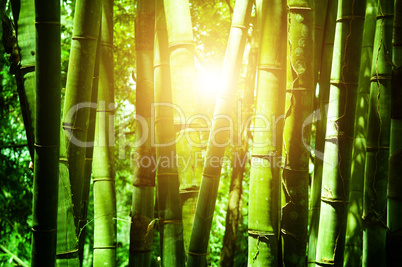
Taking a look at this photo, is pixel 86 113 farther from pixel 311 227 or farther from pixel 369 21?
pixel 369 21

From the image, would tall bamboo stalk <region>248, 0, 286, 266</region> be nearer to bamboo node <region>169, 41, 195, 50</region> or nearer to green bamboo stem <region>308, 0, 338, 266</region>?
bamboo node <region>169, 41, 195, 50</region>

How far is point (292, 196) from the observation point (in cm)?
167

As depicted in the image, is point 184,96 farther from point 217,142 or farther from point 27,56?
point 27,56

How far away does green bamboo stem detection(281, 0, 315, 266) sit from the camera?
65.8 inches

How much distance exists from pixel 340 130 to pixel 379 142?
→ 12.5 inches

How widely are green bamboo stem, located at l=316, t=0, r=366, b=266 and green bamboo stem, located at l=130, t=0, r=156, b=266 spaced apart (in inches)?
35.5

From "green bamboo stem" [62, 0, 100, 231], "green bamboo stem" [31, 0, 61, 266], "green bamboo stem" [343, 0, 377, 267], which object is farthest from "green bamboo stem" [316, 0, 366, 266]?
"green bamboo stem" [31, 0, 61, 266]

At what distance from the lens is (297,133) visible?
5.47ft

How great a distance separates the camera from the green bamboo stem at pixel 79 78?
175 cm

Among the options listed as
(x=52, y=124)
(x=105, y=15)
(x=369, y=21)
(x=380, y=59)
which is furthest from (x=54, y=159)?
(x=369, y=21)

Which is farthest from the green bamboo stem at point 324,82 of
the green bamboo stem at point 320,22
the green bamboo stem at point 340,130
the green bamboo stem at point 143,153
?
the green bamboo stem at point 143,153

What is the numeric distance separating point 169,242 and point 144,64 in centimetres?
98

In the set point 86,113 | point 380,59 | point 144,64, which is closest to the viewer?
point 86,113

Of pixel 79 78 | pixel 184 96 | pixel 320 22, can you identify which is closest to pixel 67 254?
pixel 79 78
